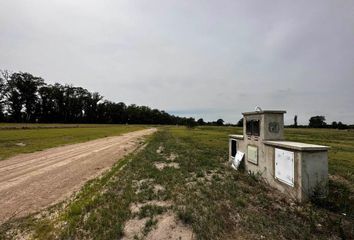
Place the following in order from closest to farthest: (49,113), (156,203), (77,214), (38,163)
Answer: (77,214), (156,203), (38,163), (49,113)

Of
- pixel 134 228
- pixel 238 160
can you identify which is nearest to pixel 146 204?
pixel 134 228

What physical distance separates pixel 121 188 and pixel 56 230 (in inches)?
128

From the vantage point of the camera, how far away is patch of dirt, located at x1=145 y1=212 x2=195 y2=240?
15.6ft

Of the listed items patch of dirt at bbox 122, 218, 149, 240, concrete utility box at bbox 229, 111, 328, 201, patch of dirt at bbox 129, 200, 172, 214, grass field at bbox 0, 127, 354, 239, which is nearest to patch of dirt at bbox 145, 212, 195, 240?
grass field at bbox 0, 127, 354, 239

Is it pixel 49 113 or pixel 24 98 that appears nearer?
pixel 24 98

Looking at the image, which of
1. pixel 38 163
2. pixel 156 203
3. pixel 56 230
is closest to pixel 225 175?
pixel 156 203

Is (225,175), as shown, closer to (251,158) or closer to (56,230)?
(251,158)

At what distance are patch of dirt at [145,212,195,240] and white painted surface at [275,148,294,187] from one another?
362 cm

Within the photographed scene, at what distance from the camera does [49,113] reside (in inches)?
3949

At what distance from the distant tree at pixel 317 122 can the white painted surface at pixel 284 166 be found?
128 metres

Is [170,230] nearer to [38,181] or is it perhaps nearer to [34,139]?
[38,181]

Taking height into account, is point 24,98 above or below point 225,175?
above

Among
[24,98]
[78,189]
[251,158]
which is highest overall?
[24,98]

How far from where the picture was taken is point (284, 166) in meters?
7.22
